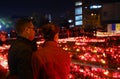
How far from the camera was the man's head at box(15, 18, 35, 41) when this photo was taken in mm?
5035

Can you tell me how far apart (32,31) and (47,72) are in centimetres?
76

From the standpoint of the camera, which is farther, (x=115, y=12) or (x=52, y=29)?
(x=115, y=12)

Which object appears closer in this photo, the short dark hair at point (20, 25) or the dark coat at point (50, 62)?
the dark coat at point (50, 62)

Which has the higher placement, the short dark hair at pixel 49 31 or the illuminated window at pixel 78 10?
the illuminated window at pixel 78 10

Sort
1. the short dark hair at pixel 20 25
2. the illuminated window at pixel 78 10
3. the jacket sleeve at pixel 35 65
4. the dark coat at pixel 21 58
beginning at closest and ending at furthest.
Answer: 1. the jacket sleeve at pixel 35 65
2. the dark coat at pixel 21 58
3. the short dark hair at pixel 20 25
4. the illuminated window at pixel 78 10

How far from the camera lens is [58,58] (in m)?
4.73

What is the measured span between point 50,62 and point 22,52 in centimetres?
44

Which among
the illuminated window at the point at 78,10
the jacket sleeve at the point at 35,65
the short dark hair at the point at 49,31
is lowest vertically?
the jacket sleeve at the point at 35,65

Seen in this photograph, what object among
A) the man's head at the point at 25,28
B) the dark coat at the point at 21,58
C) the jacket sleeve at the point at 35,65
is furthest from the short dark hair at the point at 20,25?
the jacket sleeve at the point at 35,65

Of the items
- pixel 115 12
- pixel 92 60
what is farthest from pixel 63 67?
pixel 115 12

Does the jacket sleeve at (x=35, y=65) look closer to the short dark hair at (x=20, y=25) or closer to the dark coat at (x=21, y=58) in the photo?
the dark coat at (x=21, y=58)

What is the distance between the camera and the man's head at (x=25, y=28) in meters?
5.04

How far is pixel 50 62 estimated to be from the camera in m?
4.66

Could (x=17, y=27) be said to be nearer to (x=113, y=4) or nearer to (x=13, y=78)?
(x=13, y=78)
